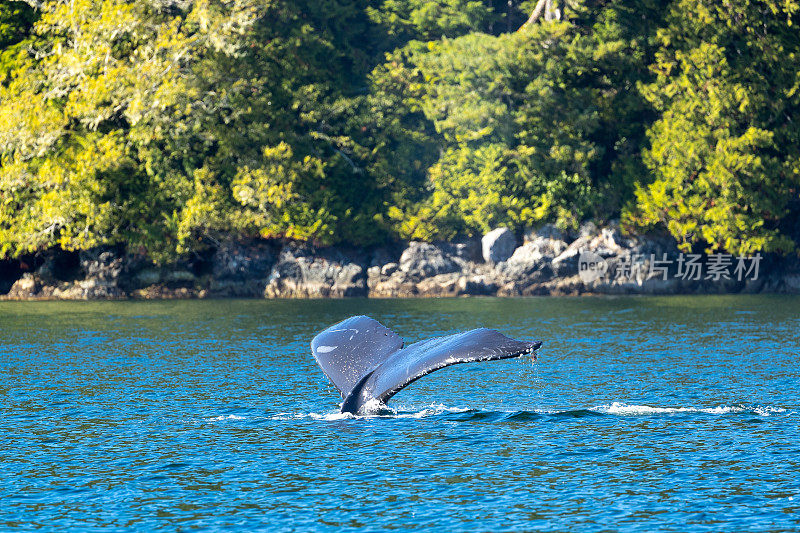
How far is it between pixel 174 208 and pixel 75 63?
1097 cm

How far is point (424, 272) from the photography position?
70562 mm

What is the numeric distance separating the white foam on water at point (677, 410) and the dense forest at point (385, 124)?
4162 centimetres

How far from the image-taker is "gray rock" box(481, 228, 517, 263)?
69.9 m

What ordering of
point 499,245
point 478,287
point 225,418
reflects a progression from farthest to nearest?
point 499,245
point 478,287
point 225,418

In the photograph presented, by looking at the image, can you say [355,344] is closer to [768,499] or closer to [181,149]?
[768,499]

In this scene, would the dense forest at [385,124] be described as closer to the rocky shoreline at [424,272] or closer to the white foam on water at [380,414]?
the rocky shoreline at [424,272]

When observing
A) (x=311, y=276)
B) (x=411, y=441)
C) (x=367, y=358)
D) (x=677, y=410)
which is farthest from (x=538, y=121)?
(x=367, y=358)

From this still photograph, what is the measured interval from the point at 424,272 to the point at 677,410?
158 ft

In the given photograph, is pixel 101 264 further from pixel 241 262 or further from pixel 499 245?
pixel 499 245


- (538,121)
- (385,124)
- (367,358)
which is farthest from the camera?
(385,124)

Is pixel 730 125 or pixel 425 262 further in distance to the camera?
pixel 425 262

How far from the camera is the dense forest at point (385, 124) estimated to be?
62.7 meters

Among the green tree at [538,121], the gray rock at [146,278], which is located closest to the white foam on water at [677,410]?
the green tree at [538,121]

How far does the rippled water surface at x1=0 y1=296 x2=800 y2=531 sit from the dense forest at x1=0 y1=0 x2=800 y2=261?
27.5 meters
